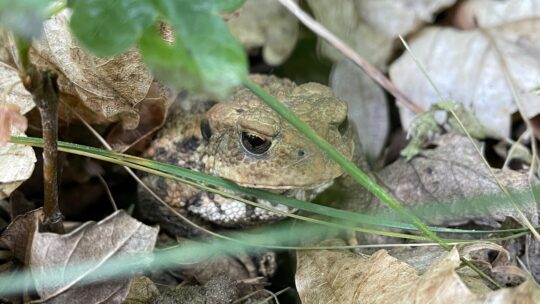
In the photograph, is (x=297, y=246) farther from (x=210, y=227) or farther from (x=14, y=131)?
(x=14, y=131)

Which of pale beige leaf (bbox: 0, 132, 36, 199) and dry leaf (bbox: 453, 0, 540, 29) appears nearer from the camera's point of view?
pale beige leaf (bbox: 0, 132, 36, 199)

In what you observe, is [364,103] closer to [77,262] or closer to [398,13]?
[398,13]

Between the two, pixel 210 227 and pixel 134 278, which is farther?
pixel 210 227

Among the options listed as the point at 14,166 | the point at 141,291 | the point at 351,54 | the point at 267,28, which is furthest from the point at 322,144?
the point at 267,28

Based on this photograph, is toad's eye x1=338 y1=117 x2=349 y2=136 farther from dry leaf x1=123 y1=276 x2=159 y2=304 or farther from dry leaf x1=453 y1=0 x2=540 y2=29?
dry leaf x1=453 y1=0 x2=540 y2=29

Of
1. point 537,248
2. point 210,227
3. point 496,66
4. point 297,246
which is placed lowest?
point 210,227

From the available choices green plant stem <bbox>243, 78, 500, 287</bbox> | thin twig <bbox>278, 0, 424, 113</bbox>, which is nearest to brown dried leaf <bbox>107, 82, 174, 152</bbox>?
thin twig <bbox>278, 0, 424, 113</bbox>

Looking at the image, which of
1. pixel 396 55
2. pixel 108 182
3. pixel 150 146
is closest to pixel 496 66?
pixel 396 55
